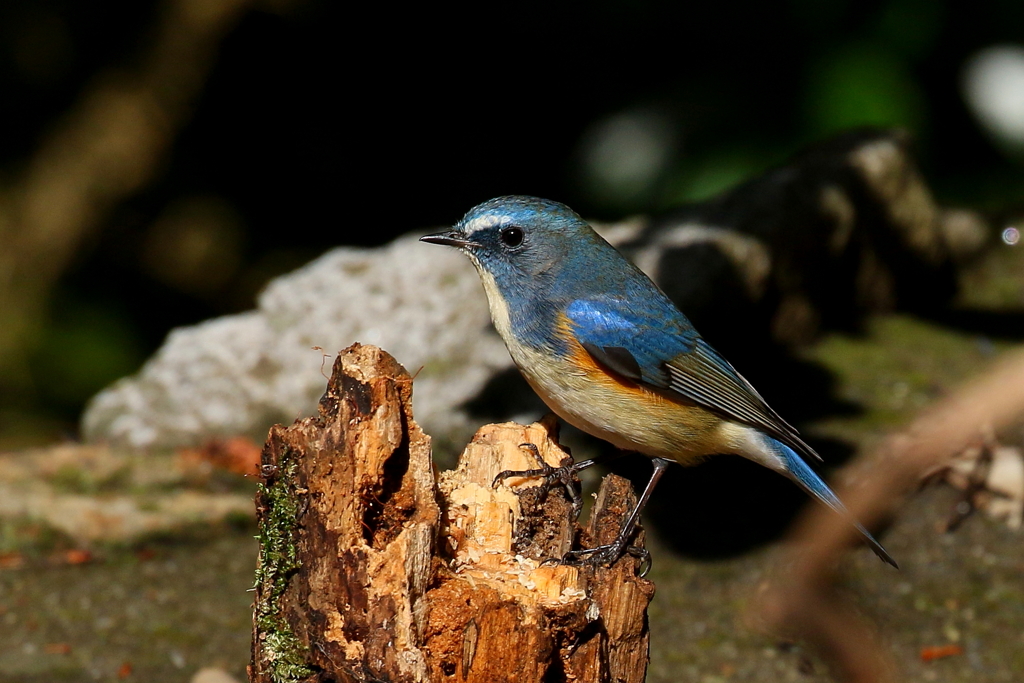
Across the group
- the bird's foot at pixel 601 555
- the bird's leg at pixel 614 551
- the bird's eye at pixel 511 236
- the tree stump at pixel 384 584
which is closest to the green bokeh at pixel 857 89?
the bird's eye at pixel 511 236

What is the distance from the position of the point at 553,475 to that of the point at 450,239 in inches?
41.3

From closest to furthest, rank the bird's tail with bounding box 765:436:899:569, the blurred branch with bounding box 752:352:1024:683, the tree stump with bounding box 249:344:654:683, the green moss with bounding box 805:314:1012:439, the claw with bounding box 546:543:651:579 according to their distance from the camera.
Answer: the blurred branch with bounding box 752:352:1024:683 < the tree stump with bounding box 249:344:654:683 < the claw with bounding box 546:543:651:579 < the bird's tail with bounding box 765:436:899:569 < the green moss with bounding box 805:314:1012:439

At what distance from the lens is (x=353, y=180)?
8031mm

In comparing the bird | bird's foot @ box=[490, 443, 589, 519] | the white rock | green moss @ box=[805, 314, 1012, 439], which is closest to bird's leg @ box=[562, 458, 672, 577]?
bird's foot @ box=[490, 443, 589, 519]

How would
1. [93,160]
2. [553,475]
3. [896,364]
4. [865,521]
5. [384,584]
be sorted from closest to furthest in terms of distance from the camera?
[865,521] < [384,584] < [553,475] < [896,364] < [93,160]

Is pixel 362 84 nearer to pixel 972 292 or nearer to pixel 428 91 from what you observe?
pixel 428 91

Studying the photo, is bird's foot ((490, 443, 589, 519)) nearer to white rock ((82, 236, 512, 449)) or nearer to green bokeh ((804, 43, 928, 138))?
white rock ((82, 236, 512, 449))

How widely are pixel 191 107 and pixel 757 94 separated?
416cm

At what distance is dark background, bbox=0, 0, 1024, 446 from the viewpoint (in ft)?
21.0

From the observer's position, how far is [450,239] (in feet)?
11.9

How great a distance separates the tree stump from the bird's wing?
103 centimetres

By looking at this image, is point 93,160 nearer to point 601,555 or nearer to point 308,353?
point 308,353

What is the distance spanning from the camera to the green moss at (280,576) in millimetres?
2350

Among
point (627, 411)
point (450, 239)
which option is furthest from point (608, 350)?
point (450, 239)
